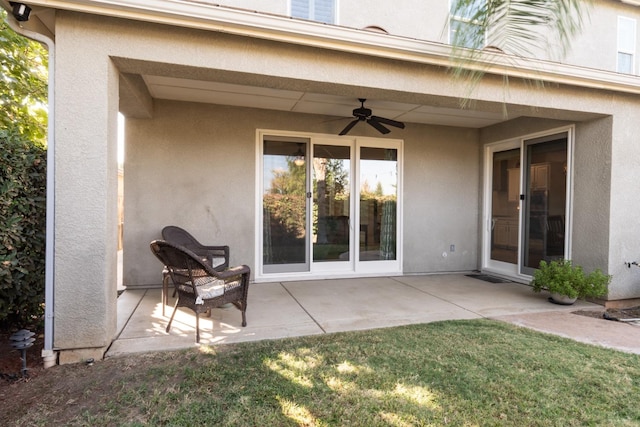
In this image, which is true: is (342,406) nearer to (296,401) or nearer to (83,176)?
Result: (296,401)

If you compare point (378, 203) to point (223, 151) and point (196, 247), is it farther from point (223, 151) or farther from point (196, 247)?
point (196, 247)

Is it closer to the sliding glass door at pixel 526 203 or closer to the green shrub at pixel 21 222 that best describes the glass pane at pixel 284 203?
the green shrub at pixel 21 222

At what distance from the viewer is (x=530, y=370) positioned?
281 cm

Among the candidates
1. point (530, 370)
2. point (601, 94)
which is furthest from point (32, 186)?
point (601, 94)

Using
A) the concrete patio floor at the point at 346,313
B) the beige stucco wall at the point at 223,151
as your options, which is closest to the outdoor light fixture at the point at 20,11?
the beige stucco wall at the point at 223,151

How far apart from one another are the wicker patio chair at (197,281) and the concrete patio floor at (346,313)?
0.28 meters

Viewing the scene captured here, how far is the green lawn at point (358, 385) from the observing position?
2.19m

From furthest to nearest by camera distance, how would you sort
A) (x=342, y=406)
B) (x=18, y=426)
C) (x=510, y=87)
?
(x=510, y=87) < (x=342, y=406) < (x=18, y=426)

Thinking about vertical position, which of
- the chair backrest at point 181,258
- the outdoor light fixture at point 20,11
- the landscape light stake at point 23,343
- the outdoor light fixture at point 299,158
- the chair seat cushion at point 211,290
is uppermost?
the outdoor light fixture at point 20,11

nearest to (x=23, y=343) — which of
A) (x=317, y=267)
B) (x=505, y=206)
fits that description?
(x=317, y=267)

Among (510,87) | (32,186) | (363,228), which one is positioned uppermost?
(510,87)

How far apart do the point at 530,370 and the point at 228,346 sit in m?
2.68

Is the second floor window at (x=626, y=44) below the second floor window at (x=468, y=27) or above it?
above

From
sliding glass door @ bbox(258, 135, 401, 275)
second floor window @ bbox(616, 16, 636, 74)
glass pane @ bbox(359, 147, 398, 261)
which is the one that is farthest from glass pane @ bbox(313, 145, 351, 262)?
second floor window @ bbox(616, 16, 636, 74)
